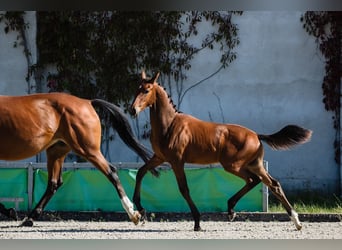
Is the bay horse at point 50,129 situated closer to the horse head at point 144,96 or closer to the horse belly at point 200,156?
the horse head at point 144,96

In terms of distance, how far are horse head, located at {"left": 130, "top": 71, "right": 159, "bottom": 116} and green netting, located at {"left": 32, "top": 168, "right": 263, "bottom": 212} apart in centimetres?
174

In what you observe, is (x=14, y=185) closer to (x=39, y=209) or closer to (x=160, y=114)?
(x=39, y=209)

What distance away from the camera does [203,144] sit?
26.7ft

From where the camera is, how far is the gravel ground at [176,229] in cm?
746

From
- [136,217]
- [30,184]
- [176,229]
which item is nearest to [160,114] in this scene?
[136,217]

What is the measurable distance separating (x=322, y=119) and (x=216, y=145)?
3.92m

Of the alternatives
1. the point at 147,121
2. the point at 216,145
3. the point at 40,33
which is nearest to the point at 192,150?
the point at 216,145

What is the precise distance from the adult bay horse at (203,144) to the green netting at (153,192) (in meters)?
1.19

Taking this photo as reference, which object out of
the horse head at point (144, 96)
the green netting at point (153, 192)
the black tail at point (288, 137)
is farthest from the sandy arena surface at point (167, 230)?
the horse head at point (144, 96)

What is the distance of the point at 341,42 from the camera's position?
37.8 ft

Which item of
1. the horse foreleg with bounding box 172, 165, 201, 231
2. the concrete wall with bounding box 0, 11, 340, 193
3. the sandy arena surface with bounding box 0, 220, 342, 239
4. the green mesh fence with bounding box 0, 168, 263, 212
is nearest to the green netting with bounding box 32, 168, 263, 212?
the green mesh fence with bounding box 0, 168, 263, 212

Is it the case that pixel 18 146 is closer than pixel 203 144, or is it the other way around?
pixel 18 146

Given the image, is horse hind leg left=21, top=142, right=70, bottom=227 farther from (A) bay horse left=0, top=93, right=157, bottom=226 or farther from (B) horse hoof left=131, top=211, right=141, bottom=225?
(B) horse hoof left=131, top=211, right=141, bottom=225

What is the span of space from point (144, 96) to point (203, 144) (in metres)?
0.85
